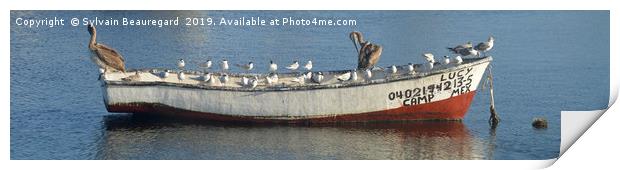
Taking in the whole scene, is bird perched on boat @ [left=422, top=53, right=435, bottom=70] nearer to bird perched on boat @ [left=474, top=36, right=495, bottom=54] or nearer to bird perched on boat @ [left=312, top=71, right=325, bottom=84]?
bird perched on boat @ [left=474, top=36, right=495, bottom=54]

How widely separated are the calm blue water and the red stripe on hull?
0.17 metres

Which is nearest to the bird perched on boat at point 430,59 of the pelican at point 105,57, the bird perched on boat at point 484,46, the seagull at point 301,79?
the bird perched on boat at point 484,46

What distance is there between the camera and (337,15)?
102 feet

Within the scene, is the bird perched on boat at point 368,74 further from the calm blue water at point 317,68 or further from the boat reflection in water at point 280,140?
the boat reflection in water at point 280,140

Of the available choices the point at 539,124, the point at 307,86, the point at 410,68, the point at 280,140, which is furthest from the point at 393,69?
the point at 539,124

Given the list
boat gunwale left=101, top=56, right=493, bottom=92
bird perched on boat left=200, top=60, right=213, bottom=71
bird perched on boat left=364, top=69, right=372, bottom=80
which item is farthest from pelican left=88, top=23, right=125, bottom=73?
bird perched on boat left=364, top=69, right=372, bottom=80

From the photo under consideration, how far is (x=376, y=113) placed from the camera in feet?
99.7

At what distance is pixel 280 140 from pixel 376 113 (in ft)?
7.33

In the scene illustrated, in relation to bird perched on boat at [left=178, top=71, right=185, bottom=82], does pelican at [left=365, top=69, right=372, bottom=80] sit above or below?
below

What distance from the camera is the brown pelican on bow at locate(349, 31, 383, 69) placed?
30625mm

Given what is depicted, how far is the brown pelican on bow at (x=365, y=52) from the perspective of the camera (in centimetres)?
3062
